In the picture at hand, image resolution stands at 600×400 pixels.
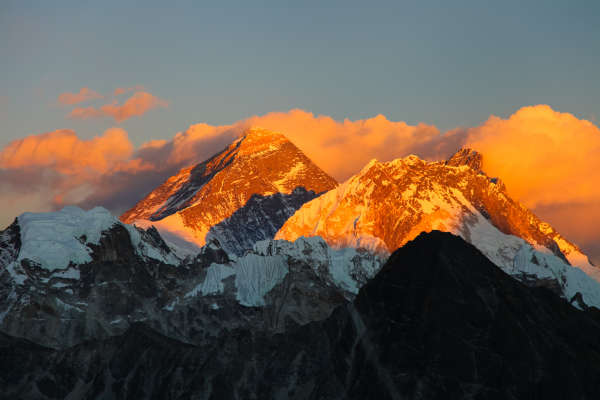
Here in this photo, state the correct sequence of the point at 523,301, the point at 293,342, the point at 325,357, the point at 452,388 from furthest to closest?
1. the point at 293,342
2. the point at 325,357
3. the point at 523,301
4. the point at 452,388

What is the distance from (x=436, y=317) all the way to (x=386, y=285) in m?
14.8

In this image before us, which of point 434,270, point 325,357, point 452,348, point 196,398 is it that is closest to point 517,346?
point 452,348

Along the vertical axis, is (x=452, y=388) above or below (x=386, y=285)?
below

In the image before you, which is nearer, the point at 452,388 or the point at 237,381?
the point at 452,388

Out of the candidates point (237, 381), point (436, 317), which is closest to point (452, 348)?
point (436, 317)

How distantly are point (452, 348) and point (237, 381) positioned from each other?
218 feet

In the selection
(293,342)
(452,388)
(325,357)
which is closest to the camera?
(452,388)

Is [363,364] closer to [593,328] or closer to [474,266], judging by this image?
[474,266]

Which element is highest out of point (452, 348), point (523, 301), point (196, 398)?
point (523, 301)

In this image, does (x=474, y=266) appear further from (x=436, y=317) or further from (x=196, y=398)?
(x=196, y=398)

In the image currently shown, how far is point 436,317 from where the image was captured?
147000mm

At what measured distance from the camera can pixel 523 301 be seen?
499 ft

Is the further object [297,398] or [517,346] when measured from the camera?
[297,398]

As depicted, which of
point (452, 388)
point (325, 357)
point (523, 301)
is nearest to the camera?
point (452, 388)
